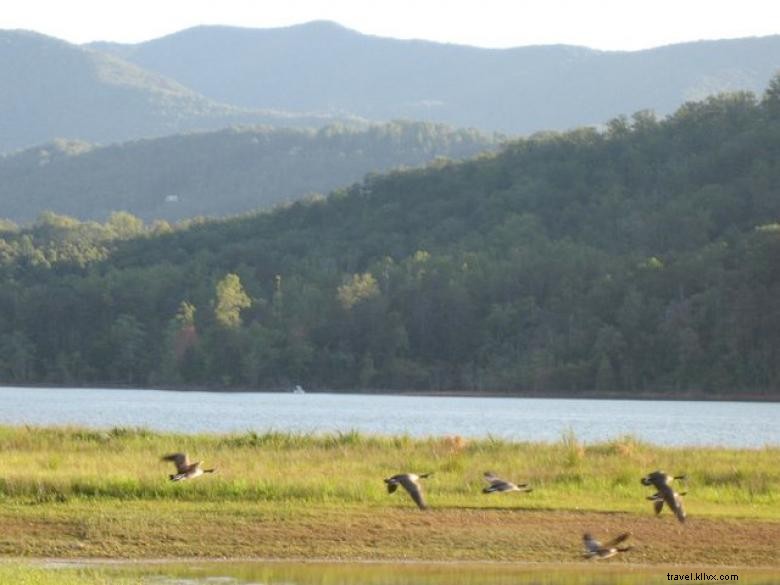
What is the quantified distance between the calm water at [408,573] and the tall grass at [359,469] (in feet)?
8.39

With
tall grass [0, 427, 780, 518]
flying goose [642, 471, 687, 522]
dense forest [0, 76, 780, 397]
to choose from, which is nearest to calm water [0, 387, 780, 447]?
tall grass [0, 427, 780, 518]

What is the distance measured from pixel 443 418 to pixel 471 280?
188 feet

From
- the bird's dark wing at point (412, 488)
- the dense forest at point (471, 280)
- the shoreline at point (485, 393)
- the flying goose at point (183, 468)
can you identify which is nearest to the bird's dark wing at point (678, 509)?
the bird's dark wing at point (412, 488)

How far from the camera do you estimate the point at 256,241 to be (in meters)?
162

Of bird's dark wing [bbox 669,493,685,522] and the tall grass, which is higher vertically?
bird's dark wing [bbox 669,493,685,522]

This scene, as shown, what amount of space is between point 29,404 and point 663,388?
137 feet

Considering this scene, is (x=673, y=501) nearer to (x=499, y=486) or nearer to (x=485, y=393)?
(x=499, y=486)

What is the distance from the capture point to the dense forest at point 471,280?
110812 millimetres

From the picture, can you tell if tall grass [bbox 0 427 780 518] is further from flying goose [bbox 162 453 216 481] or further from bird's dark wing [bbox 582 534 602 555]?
bird's dark wing [bbox 582 534 602 555]

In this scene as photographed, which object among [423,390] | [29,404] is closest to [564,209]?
[423,390]

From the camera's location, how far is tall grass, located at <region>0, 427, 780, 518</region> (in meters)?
27.6

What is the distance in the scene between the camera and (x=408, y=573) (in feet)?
79.1

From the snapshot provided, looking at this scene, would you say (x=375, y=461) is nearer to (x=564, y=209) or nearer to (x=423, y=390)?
(x=423, y=390)

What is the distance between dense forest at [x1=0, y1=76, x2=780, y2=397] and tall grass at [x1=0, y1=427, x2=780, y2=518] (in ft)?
239
